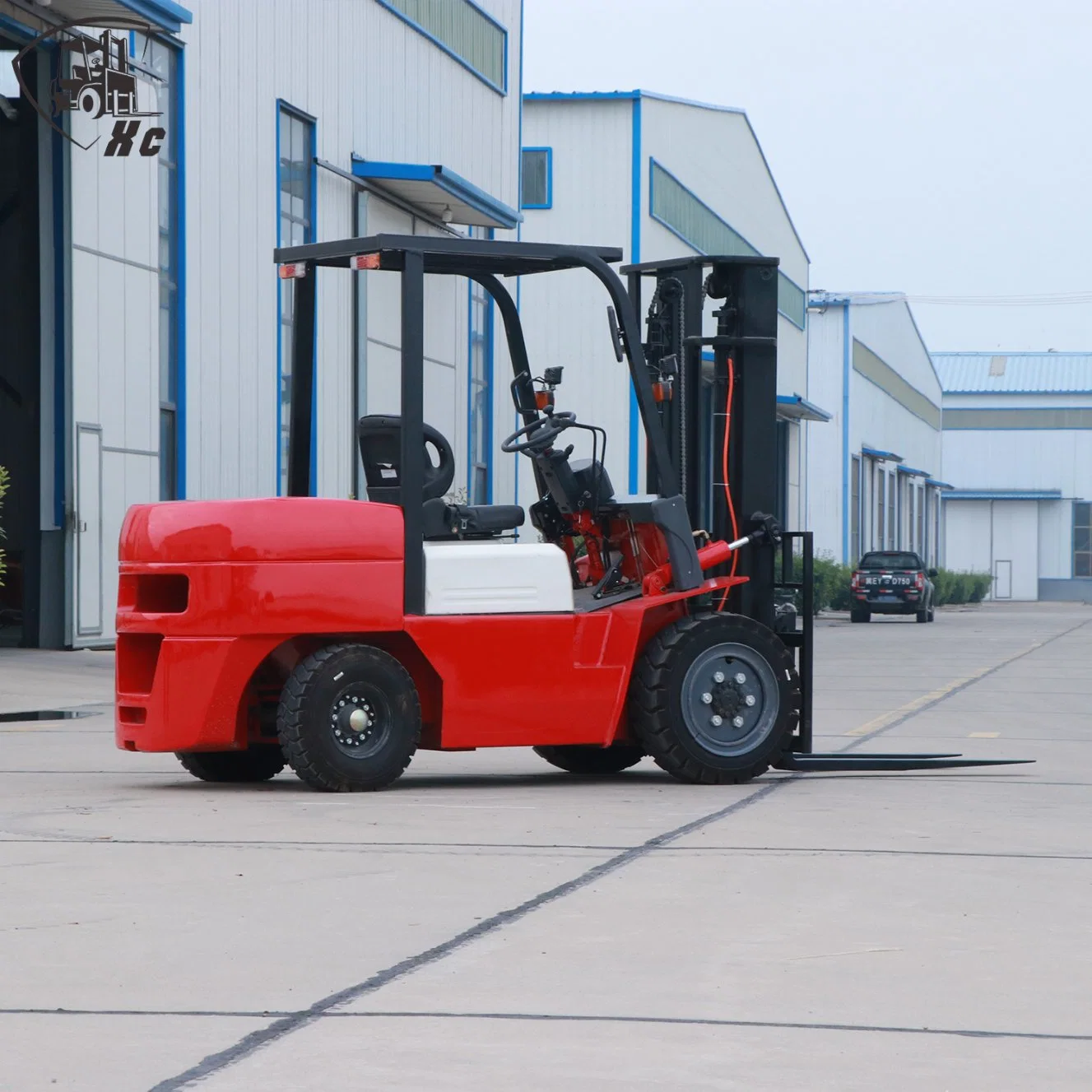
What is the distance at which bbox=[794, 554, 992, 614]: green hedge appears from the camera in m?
56.8

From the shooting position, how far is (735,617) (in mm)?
10727

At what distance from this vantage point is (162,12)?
912 inches

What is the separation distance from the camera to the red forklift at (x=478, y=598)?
32.9 ft

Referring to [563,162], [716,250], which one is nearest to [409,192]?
[563,162]

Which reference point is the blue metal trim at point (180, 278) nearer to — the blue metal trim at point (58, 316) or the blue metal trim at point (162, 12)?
the blue metal trim at point (162, 12)

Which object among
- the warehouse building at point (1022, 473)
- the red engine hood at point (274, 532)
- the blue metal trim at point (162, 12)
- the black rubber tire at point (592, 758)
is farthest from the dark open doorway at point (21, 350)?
the warehouse building at point (1022, 473)

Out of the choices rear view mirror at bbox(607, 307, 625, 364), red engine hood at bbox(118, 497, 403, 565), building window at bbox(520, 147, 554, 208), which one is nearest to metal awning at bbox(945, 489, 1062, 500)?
building window at bbox(520, 147, 554, 208)

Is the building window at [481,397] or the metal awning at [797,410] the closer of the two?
the building window at [481,397]

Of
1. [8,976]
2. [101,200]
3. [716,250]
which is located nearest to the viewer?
[8,976]

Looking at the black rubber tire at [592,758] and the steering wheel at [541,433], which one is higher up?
the steering wheel at [541,433]

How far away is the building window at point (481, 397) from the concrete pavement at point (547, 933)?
25.2 metres

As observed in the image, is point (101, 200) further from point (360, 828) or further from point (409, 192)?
point (360, 828)

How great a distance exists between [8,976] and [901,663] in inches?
866

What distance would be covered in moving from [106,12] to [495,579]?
1456 cm
